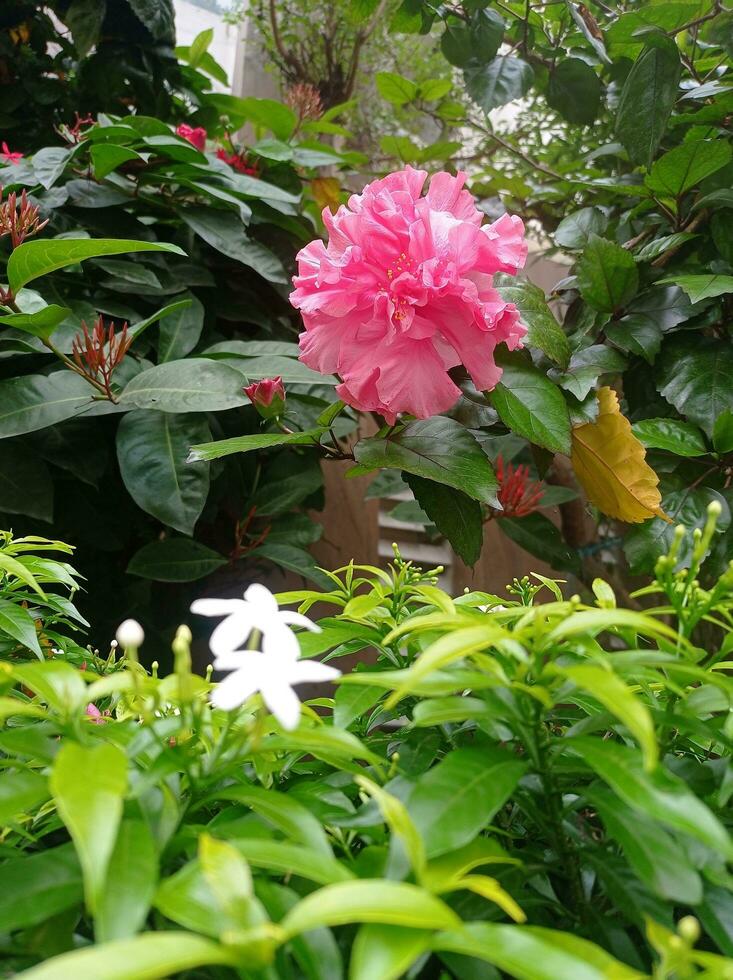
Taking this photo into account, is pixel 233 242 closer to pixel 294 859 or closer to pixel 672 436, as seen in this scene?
pixel 672 436

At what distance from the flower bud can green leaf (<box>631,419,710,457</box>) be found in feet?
1.21

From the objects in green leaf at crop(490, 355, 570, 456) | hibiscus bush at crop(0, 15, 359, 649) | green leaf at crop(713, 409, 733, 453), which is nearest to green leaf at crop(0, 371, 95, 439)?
hibiscus bush at crop(0, 15, 359, 649)

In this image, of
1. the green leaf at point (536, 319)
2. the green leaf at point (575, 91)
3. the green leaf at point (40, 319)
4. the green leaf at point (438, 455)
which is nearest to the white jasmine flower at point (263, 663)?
the green leaf at point (438, 455)

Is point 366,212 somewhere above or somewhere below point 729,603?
above

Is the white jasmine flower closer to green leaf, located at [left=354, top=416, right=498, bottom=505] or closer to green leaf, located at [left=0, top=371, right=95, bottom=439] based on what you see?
green leaf, located at [left=354, top=416, right=498, bottom=505]

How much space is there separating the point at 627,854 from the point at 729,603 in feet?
0.41

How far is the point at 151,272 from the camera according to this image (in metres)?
1.10

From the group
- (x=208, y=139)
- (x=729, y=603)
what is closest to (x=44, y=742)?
(x=729, y=603)

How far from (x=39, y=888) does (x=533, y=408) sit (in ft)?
1.86

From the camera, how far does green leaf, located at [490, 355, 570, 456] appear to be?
28.0 inches

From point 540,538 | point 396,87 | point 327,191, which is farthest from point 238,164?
point 540,538

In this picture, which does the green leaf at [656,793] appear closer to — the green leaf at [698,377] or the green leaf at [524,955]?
the green leaf at [524,955]

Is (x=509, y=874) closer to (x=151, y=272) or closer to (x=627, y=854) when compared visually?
(x=627, y=854)

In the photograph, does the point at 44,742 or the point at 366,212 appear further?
the point at 366,212
